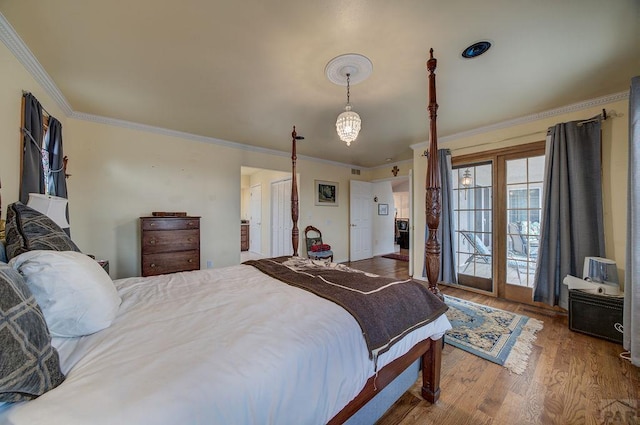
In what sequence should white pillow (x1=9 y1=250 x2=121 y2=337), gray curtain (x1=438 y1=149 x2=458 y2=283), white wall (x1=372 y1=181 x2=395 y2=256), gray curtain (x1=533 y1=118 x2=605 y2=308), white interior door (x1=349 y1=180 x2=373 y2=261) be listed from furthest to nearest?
white wall (x1=372 y1=181 x2=395 y2=256) < white interior door (x1=349 y1=180 x2=373 y2=261) < gray curtain (x1=438 y1=149 x2=458 y2=283) < gray curtain (x1=533 y1=118 x2=605 y2=308) < white pillow (x1=9 y1=250 x2=121 y2=337)

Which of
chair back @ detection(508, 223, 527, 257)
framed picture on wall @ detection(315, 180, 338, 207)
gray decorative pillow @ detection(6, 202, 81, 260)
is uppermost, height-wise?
framed picture on wall @ detection(315, 180, 338, 207)

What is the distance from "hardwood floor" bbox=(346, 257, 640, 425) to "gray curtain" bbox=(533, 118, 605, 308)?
77 cm

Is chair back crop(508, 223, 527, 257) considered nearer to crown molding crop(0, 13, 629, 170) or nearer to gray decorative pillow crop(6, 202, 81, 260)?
crown molding crop(0, 13, 629, 170)

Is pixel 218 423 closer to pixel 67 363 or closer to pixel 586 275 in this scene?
pixel 67 363

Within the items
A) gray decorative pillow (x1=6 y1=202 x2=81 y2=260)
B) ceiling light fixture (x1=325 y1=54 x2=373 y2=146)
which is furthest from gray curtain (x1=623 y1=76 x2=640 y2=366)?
gray decorative pillow (x1=6 y1=202 x2=81 y2=260)

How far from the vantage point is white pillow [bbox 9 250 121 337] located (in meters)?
0.89

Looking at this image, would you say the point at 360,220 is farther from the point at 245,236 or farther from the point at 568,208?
the point at 568,208

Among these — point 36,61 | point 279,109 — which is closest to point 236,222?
point 279,109

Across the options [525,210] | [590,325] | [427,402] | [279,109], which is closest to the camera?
[427,402]

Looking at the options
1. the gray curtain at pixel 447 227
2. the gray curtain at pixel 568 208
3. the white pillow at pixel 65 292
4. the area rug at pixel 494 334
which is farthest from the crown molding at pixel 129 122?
the area rug at pixel 494 334

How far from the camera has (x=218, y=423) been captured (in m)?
0.69

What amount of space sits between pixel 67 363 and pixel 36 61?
2.67 meters

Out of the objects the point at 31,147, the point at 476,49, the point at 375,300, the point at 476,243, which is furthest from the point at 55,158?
the point at 476,243

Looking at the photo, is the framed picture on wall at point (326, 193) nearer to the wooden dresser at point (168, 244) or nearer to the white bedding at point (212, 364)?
the wooden dresser at point (168, 244)
